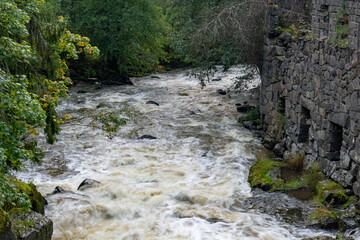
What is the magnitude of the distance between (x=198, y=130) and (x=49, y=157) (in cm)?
533

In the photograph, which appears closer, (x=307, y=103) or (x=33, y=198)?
(x=33, y=198)

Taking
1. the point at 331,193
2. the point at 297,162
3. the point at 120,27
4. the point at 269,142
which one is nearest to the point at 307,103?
the point at 297,162

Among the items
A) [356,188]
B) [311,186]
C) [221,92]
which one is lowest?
[221,92]

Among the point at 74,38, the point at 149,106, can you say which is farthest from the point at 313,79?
the point at 149,106

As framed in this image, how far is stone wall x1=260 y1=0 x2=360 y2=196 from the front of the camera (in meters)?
10.1

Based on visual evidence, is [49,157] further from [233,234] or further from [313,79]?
[313,79]

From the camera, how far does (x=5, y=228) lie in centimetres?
700

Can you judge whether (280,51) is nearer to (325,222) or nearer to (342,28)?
(342,28)

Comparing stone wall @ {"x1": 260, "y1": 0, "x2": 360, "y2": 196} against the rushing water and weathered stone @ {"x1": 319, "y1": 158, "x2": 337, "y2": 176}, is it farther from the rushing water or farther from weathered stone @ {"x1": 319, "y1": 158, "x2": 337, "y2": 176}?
the rushing water

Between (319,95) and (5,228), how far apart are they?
26.2 feet

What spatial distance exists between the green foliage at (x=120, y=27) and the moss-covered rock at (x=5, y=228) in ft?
56.7

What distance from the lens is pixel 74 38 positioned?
960 centimetres

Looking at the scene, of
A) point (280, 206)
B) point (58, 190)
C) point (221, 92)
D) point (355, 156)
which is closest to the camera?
point (355, 156)

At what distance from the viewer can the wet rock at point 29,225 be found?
24.8 feet
